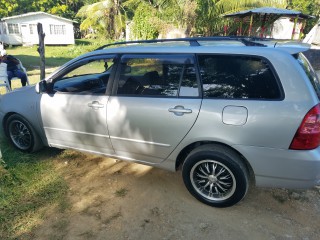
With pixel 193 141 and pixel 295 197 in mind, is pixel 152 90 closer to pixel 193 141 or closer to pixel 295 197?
pixel 193 141

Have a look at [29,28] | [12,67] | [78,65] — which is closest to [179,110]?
[78,65]

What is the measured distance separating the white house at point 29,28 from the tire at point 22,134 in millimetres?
28222

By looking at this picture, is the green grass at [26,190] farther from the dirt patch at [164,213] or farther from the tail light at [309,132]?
the tail light at [309,132]

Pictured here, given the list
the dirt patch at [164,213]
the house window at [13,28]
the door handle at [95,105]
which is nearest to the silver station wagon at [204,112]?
the door handle at [95,105]

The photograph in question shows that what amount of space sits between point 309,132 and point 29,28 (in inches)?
1296

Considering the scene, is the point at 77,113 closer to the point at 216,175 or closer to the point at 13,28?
the point at 216,175

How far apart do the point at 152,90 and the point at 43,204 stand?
1838 millimetres

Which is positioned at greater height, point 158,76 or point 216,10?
point 216,10

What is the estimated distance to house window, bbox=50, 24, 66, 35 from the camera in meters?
30.8

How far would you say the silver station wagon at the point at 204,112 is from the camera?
8.75 ft

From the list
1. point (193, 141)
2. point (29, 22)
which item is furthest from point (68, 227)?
point (29, 22)

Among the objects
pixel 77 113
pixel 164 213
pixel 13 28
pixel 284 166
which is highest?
pixel 13 28

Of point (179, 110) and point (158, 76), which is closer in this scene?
point (179, 110)

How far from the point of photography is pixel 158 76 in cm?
329
